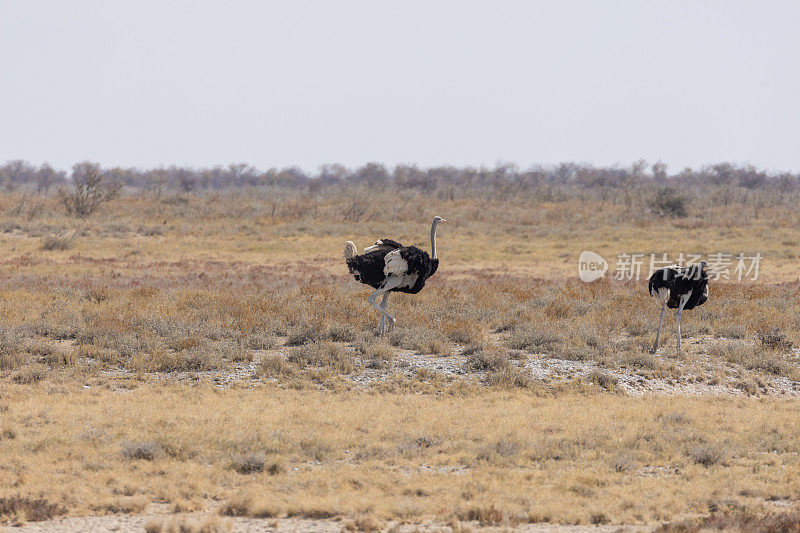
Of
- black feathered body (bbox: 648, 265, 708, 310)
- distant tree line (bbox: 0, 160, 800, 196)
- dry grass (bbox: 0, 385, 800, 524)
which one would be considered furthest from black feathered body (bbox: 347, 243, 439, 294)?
distant tree line (bbox: 0, 160, 800, 196)

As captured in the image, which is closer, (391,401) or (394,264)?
(391,401)

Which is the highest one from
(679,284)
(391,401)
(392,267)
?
(392,267)

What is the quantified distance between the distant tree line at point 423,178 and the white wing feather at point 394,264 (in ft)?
213

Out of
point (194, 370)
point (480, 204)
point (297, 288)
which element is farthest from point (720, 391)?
point (480, 204)

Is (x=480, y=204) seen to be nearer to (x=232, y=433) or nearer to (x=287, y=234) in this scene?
(x=287, y=234)

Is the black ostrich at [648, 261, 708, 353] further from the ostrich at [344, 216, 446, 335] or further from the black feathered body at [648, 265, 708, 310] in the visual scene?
the ostrich at [344, 216, 446, 335]

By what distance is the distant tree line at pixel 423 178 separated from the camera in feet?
298

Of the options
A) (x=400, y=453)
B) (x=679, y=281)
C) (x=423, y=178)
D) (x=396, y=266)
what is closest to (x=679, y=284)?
(x=679, y=281)

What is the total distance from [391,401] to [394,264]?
347 cm

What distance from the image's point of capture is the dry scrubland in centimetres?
775

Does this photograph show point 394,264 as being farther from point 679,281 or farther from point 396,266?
point 679,281

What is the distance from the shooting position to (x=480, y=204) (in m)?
60.4

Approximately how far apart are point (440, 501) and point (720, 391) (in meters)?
7.20

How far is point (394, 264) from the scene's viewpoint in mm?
14477
